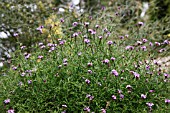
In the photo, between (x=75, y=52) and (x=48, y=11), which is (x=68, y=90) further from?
(x=48, y=11)

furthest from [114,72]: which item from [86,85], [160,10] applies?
[160,10]

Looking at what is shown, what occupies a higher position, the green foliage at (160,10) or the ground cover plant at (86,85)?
the green foliage at (160,10)

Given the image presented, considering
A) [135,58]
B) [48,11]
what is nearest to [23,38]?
[48,11]

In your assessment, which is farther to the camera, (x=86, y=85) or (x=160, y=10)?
(x=160, y=10)

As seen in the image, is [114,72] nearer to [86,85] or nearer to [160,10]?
[86,85]

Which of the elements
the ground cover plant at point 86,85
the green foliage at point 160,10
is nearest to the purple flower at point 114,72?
the ground cover plant at point 86,85

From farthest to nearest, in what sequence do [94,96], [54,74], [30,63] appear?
[30,63] → [54,74] → [94,96]

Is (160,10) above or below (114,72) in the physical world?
above

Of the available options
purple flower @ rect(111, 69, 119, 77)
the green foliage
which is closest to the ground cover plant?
purple flower @ rect(111, 69, 119, 77)

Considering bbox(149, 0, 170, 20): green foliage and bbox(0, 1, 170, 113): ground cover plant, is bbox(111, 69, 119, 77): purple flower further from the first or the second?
bbox(149, 0, 170, 20): green foliage

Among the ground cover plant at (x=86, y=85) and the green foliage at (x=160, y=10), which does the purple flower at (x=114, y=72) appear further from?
the green foliage at (x=160, y=10)

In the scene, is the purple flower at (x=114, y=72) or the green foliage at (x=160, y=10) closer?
the purple flower at (x=114, y=72)
